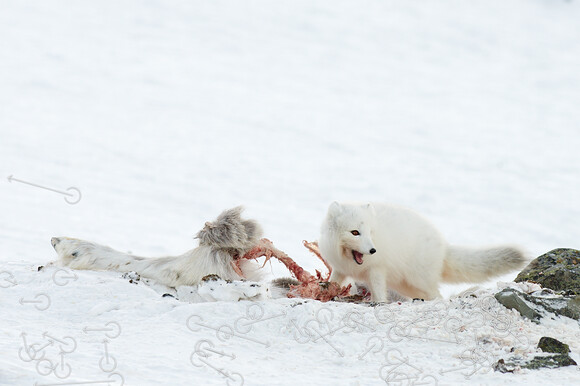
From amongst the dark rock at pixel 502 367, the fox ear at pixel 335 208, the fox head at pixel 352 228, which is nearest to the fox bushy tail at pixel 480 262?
the fox head at pixel 352 228

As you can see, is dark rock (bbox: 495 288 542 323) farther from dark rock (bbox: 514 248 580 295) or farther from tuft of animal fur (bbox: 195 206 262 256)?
tuft of animal fur (bbox: 195 206 262 256)

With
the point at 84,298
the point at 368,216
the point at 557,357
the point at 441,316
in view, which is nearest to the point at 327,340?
the point at 441,316

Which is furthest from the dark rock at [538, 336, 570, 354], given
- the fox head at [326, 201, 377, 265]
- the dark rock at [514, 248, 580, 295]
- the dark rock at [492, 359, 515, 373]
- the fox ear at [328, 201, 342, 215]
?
the fox ear at [328, 201, 342, 215]

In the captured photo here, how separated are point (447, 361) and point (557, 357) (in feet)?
2.22

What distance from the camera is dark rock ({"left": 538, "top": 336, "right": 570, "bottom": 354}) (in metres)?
5.31

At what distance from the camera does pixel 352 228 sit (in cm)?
771

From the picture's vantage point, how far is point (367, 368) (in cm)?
501

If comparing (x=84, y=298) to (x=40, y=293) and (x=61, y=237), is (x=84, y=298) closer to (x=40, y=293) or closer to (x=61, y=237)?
(x=40, y=293)

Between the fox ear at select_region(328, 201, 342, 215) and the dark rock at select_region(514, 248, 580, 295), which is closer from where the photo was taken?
the dark rock at select_region(514, 248, 580, 295)

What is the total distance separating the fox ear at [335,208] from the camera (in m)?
7.91

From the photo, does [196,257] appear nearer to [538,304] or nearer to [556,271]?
[538,304]

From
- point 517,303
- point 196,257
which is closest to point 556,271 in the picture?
point 517,303

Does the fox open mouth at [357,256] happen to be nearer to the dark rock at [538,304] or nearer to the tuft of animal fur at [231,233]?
the tuft of animal fur at [231,233]

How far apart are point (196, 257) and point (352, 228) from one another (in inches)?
58.0
